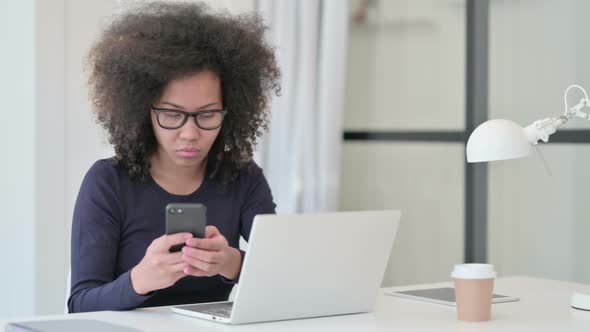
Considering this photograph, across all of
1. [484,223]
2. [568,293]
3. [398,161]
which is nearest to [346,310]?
[568,293]

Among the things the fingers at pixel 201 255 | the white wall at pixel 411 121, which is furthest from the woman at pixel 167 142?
the white wall at pixel 411 121

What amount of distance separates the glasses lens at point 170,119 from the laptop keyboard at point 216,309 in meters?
0.43

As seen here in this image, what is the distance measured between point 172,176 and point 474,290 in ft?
2.59

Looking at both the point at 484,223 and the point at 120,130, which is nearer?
the point at 120,130

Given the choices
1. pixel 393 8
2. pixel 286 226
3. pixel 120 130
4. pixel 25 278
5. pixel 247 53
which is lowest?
pixel 25 278

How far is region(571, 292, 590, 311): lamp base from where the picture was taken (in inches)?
77.5

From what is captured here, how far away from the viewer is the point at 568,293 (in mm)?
2217

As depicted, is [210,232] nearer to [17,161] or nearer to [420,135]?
[17,161]

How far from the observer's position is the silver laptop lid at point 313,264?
1659 millimetres

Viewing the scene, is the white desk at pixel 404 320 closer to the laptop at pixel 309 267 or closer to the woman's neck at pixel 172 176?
the laptop at pixel 309 267

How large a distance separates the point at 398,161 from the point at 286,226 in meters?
2.17

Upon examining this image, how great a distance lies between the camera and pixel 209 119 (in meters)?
2.14

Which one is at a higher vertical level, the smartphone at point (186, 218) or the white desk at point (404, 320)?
the smartphone at point (186, 218)

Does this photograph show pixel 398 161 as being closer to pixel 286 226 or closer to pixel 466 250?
pixel 466 250
